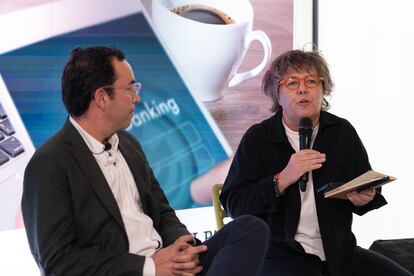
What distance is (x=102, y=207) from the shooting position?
5.78 feet

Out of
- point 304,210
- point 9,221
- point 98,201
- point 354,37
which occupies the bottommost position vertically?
point 9,221

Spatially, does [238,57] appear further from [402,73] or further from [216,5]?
[402,73]

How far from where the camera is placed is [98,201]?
1762mm

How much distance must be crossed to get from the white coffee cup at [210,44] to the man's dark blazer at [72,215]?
1506mm

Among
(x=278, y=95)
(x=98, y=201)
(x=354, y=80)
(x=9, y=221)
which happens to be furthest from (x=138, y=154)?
(x=354, y=80)

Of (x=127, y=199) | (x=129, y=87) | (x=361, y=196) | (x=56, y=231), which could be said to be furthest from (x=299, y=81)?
(x=56, y=231)

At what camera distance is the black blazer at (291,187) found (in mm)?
2117

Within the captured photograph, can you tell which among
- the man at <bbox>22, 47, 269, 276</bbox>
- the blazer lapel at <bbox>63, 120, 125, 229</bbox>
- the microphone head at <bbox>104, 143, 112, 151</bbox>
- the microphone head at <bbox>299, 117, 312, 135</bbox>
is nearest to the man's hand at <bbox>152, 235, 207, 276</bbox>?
the man at <bbox>22, 47, 269, 276</bbox>

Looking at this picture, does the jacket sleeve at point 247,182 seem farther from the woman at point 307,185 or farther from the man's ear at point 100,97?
the man's ear at point 100,97

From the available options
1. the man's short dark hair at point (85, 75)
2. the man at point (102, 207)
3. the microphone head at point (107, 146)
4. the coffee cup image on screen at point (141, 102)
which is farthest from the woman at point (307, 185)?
the coffee cup image on screen at point (141, 102)

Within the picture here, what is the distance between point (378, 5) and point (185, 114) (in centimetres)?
164

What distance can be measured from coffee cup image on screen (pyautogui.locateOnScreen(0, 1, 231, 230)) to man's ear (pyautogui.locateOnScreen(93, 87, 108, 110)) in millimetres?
1185

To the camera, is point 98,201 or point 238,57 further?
point 238,57

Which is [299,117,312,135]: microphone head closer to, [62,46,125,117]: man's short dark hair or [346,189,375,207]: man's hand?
[346,189,375,207]: man's hand
